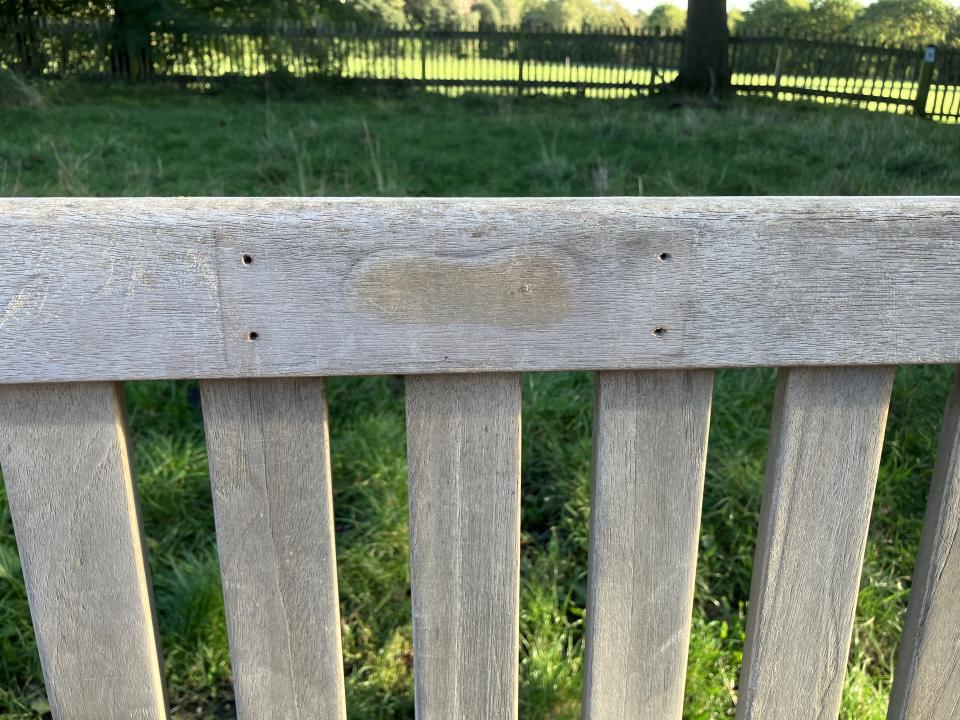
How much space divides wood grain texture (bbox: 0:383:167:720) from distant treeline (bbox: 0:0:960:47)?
1493cm

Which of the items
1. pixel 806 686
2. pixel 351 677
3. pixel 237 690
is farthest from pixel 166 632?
pixel 806 686

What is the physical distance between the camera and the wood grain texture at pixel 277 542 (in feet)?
2.87

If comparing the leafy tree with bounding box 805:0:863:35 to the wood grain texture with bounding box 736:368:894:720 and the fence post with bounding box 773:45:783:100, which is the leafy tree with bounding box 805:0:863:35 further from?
the wood grain texture with bounding box 736:368:894:720

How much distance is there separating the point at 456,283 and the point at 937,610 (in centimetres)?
75

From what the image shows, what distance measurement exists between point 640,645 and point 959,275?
55 centimetres

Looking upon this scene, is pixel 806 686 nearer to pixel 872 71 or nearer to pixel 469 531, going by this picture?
pixel 469 531

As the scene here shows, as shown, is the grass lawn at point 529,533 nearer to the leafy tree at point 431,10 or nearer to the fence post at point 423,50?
the fence post at point 423,50

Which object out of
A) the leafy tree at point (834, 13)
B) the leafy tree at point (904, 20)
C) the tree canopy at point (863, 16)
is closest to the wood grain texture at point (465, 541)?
the tree canopy at point (863, 16)

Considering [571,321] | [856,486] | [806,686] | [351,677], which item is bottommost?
[351,677]

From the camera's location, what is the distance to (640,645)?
1026 millimetres

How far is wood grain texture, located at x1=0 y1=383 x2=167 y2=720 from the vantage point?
2.84 ft

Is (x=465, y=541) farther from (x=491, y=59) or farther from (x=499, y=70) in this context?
(x=491, y=59)

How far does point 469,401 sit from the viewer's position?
89 cm

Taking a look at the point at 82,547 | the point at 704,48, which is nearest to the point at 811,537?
the point at 82,547
